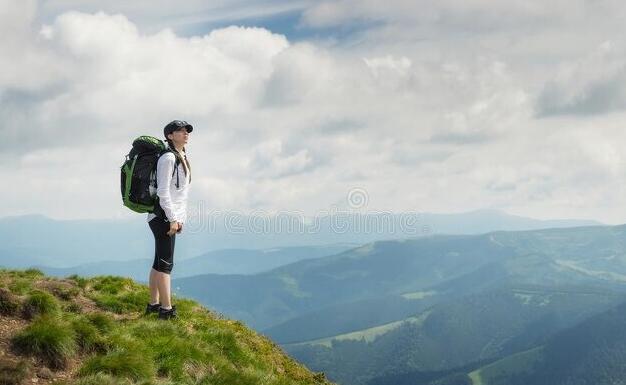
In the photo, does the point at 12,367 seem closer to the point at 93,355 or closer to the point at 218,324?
the point at 93,355

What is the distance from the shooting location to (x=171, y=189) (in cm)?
1214

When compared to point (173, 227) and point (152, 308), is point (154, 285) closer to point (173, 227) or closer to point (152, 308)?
point (152, 308)

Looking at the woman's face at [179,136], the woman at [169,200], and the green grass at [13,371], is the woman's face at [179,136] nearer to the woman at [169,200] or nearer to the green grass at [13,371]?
the woman at [169,200]

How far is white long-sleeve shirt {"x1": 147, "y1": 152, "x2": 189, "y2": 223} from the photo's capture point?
11734 millimetres

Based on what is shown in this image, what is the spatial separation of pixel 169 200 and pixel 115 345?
3260 millimetres

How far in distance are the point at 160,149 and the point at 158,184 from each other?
0.83 m

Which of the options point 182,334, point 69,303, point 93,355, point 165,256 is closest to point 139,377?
point 93,355

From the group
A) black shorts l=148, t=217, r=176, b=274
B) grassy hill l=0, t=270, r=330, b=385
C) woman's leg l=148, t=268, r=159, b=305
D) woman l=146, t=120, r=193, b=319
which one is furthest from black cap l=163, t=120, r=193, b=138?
grassy hill l=0, t=270, r=330, b=385

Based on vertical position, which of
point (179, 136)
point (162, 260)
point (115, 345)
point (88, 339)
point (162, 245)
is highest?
point (179, 136)

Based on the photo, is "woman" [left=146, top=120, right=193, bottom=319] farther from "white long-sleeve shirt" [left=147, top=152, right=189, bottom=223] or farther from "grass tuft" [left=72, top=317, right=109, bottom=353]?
"grass tuft" [left=72, top=317, right=109, bottom=353]

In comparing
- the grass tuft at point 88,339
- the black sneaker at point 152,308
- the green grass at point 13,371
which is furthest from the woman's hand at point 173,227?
the green grass at point 13,371

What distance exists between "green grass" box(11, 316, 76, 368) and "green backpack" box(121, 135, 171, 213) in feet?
10.9

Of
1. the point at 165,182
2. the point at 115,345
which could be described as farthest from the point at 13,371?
the point at 165,182

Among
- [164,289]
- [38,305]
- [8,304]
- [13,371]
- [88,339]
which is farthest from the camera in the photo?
[164,289]
